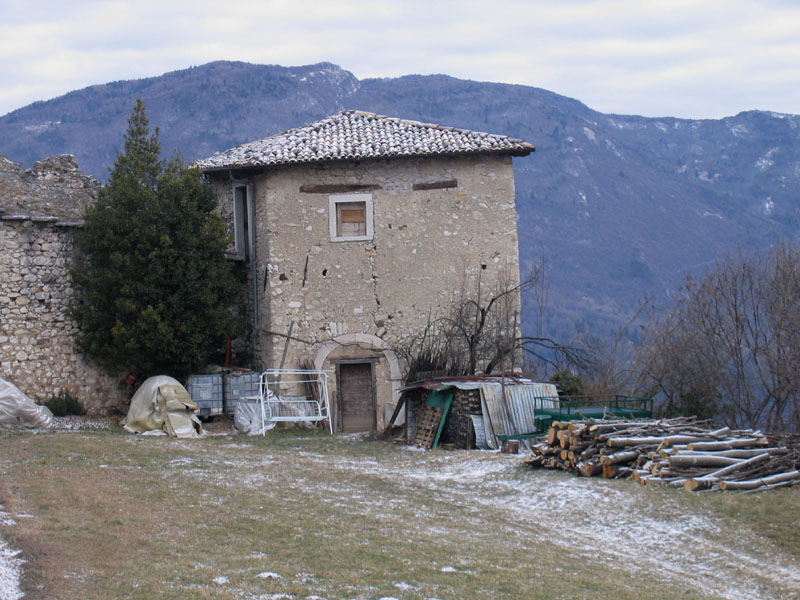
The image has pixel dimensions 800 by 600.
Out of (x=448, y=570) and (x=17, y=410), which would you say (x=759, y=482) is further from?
(x=17, y=410)

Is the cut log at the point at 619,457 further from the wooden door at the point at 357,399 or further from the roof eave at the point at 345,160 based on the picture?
the roof eave at the point at 345,160

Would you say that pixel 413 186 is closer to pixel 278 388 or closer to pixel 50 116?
pixel 278 388

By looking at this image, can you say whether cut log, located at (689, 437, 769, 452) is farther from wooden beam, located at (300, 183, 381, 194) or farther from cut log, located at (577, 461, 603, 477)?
wooden beam, located at (300, 183, 381, 194)

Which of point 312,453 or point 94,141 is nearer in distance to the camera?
point 312,453

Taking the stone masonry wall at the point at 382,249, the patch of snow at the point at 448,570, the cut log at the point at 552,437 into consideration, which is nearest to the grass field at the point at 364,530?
the patch of snow at the point at 448,570

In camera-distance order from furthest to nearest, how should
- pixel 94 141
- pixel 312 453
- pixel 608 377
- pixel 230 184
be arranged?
pixel 94 141, pixel 608 377, pixel 230 184, pixel 312 453

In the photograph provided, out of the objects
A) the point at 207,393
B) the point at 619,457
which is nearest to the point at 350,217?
the point at 207,393

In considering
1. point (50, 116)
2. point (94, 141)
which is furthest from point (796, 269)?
point (50, 116)

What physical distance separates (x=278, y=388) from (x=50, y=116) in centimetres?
11094

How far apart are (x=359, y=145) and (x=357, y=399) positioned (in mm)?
5973

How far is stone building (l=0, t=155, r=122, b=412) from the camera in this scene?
19859 millimetres

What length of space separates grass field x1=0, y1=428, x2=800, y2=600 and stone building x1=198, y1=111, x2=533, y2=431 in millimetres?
5607

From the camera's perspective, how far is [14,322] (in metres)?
19.9

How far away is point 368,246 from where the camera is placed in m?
21.6
